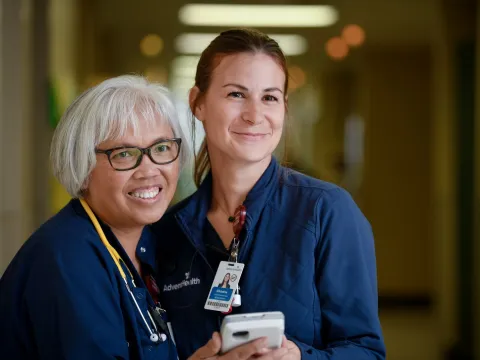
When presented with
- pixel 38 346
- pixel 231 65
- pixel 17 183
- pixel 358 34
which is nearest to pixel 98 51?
pixel 17 183

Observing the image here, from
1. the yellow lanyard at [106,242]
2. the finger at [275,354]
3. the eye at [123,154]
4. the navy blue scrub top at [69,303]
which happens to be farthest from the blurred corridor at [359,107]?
the finger at [275,354]

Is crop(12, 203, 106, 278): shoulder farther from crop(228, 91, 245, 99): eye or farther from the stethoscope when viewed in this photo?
crop(228, 91, 245, 99): eye

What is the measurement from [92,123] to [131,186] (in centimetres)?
21

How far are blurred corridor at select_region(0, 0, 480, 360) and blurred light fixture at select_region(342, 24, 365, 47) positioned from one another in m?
0.02

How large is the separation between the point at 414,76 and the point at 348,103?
1040 millimetres

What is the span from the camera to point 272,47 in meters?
2.15

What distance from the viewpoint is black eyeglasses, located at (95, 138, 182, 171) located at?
2.05 m

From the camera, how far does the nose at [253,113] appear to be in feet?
6.88

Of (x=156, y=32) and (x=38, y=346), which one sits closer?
(x=38, y=346)

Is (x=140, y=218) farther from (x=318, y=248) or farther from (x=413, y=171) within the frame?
(x=413, y=171)

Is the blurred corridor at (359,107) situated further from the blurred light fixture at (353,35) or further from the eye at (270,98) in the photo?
the eye at (270,98)

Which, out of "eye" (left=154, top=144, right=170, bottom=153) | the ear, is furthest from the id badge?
the ear

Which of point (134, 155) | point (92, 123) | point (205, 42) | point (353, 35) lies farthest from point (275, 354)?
point (353, 35)

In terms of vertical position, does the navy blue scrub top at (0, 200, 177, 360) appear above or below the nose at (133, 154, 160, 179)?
below
